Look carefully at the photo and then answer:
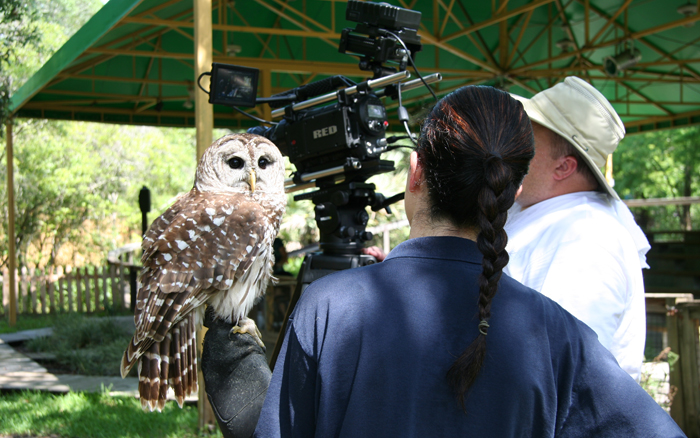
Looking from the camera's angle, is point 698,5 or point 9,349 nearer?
point 698,5

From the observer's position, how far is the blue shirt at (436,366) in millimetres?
860

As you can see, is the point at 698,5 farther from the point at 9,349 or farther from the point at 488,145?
the point at 9,349

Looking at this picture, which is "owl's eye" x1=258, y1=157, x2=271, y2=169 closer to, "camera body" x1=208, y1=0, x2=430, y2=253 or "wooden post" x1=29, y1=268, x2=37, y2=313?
"camera body" x1=208, y1=0, x2=430, y2=253

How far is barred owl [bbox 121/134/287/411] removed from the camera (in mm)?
1812

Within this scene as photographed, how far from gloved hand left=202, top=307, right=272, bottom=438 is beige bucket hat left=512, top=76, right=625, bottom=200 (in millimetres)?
1086

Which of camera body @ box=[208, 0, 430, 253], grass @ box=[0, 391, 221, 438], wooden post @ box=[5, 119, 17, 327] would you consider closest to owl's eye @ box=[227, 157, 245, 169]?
camera body @ box=[208, 0, 430, 253]

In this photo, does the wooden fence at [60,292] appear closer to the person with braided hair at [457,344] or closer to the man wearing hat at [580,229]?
the man wearing hat at [580,229]

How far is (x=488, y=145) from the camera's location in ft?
3.07

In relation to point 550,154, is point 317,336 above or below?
below

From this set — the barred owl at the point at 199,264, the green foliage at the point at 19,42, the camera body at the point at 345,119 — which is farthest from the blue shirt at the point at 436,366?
the green foliage at the point at 19,42

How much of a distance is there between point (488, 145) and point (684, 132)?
2024 cm

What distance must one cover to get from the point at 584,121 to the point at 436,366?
1.12m

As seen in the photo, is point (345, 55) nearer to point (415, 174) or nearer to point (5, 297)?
point (5, 297)

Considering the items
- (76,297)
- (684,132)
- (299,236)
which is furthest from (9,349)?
(684,132)
